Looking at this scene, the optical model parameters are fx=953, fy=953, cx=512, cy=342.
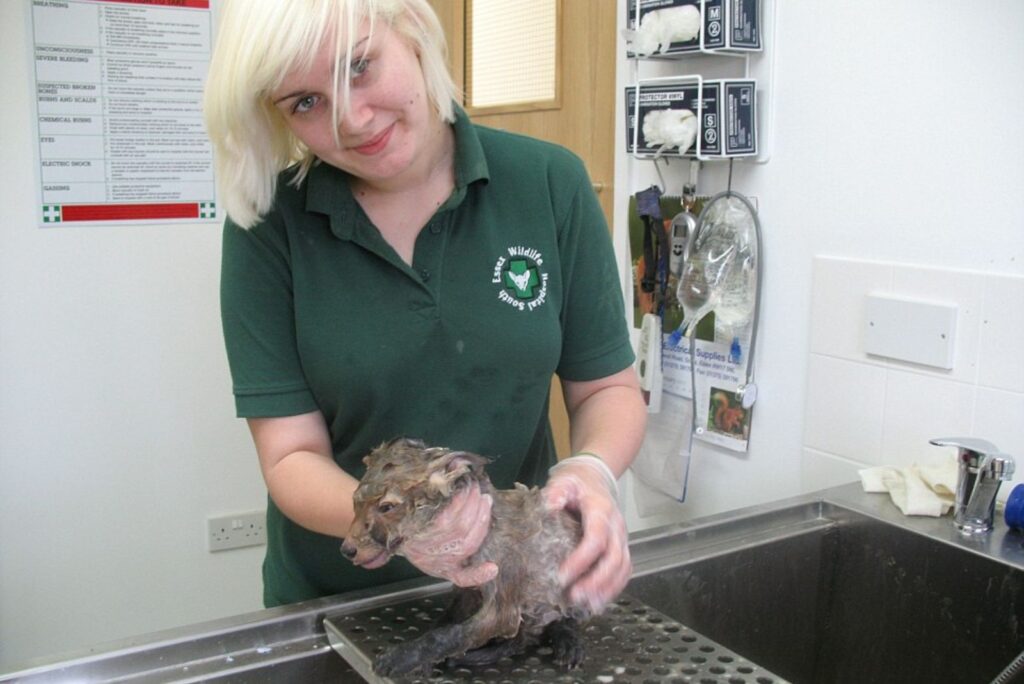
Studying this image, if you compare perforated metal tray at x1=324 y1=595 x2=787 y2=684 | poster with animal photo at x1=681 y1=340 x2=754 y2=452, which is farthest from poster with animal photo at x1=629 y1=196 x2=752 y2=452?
perforated metal tray at x1=324 y1=595 x2=787 y2=684

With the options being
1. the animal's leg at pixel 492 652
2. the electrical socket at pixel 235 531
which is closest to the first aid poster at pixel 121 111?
Answer: the electrical socket at pixel 235 531

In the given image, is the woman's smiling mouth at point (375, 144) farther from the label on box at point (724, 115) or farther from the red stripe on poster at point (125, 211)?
the red stripe on poster at point (125, 211)

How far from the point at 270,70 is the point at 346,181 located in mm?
226

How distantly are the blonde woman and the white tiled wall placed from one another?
52 centimetres

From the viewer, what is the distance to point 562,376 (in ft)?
4.13

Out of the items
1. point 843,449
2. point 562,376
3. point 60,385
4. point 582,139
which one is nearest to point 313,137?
point 562,376

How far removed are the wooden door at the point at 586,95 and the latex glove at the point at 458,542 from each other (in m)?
1.35

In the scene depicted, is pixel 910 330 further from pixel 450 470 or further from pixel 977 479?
pixel 450 470

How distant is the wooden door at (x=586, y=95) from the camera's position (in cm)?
210

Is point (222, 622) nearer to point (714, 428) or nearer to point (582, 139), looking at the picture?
point (714, 428)

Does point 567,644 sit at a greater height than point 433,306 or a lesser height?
lesser

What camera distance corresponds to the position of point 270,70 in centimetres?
94

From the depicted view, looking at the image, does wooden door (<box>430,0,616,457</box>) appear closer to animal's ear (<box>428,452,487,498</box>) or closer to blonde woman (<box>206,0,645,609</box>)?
blonde woman (<box>206,0,645,609</box>)

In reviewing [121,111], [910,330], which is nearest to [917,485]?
[910,330]
